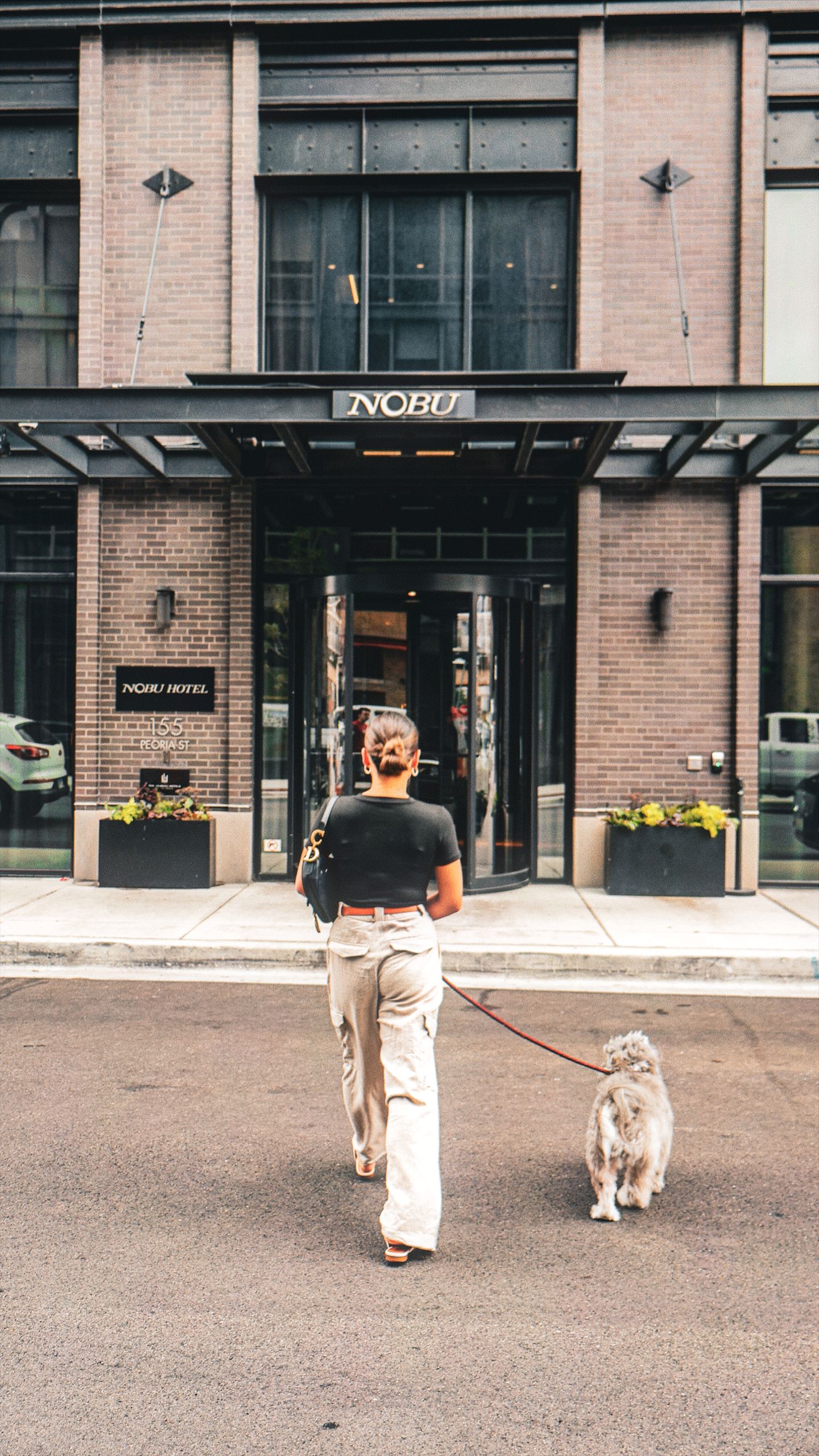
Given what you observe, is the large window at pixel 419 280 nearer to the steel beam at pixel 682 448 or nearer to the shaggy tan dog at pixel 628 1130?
the steel beam at pixel 682 448

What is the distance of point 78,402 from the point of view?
8.43 meters

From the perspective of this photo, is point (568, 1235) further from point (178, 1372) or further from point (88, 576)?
point (88, 576)

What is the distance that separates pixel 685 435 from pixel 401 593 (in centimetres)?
295

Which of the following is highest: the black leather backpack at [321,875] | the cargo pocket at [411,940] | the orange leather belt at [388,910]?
the black leather backpack at [321,875]

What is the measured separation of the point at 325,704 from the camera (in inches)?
403

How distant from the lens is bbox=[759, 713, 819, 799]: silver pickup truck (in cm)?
1059

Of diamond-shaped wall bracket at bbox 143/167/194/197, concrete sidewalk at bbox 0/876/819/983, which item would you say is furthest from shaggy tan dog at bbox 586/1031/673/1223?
diamond-shaped wall bracket at bbox 143/167/194/197

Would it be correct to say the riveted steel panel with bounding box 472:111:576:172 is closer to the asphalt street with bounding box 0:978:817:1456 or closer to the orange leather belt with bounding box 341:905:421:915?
the asphalt street with bounding box 0:978:817:1456

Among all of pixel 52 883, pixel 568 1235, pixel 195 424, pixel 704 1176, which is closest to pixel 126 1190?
pixel 568 1235

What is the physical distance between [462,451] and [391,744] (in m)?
6.78

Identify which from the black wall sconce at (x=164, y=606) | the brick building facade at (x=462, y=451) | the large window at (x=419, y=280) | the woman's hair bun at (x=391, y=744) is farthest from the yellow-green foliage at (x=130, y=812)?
the woman's hair bun at (x=391, y=744)

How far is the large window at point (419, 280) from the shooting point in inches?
417

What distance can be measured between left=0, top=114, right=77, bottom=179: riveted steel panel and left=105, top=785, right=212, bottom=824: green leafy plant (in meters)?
6.50

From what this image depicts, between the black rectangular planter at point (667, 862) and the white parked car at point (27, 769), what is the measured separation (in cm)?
575
